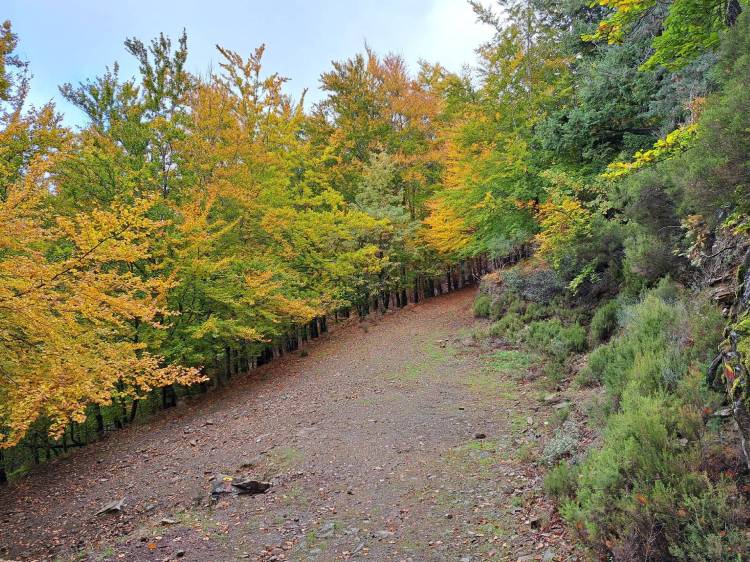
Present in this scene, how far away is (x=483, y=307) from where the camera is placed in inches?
573

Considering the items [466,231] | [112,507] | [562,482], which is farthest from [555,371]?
[466,231]

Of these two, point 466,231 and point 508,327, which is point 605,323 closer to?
point 508,327

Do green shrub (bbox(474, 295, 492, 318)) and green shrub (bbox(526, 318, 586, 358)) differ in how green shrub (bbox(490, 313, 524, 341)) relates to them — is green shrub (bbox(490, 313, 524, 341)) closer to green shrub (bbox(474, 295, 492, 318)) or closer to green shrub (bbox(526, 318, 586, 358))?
green shrub (bbox(526, 318, 586, 358))

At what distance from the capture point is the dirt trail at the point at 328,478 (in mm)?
4680

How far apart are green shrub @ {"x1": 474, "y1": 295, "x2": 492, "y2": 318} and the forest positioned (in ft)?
0.32

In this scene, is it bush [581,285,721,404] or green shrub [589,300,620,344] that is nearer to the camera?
bush [581,285,721,404]

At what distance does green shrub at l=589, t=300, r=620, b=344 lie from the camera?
8609mm

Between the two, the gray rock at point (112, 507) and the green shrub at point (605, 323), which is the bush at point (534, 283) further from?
the gray rock at point (112, 507)

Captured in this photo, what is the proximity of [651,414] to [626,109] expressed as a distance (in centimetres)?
884

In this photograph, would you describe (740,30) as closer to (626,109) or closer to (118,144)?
(626,109)

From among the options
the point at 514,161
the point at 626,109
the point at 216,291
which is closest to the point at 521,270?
the point at 514,161

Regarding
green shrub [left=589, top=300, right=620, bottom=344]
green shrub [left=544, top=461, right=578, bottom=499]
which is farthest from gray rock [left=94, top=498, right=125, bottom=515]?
green shrub [left=589, top=300, right=620, bottom=344]

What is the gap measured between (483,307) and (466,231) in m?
3.69

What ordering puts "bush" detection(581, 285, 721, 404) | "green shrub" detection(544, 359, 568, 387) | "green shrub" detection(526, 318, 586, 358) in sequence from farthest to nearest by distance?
"green shrub" detection(526, 318, 586, 358) → "green shrub" detection(544, 359, 568, 387) → "bush" detection(581, 285, 721, 404)
